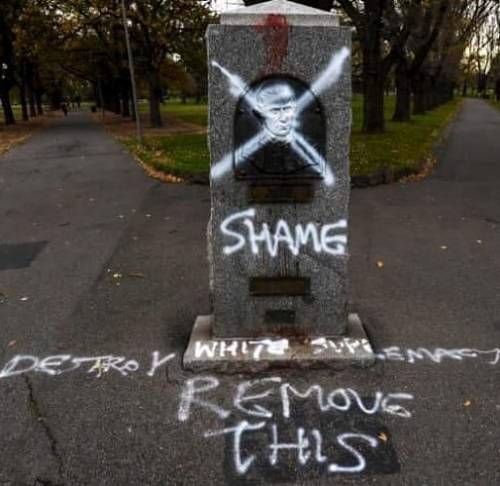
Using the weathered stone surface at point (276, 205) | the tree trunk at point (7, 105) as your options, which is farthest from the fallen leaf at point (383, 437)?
the tree trunk at point (7, 105)

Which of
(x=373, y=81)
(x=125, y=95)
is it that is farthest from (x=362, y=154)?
(x=125, y=95)

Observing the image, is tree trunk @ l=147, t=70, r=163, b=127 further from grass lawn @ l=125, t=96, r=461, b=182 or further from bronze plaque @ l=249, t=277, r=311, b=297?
bronze plaque @ l=249, t=277, r=311, b=297

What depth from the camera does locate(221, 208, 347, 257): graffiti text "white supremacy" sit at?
346 centimetres

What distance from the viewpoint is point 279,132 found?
3.27m

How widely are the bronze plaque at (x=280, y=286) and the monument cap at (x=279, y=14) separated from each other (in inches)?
65.2

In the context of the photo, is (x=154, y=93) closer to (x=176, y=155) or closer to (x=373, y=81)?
(x=373, y=81)

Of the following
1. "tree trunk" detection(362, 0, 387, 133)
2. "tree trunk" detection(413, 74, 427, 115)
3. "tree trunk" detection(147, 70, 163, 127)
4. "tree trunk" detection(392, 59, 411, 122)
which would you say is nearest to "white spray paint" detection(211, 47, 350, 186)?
"tree trunk" detection(362, 0, 387, 133)

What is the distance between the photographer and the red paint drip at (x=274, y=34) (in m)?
3.08

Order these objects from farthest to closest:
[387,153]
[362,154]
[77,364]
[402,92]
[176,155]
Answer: [402,92] → [176,155] → [387,153] → [362,154] → [77,364]

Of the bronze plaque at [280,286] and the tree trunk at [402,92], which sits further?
the tree trunk at [402,92]

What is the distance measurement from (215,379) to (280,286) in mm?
771

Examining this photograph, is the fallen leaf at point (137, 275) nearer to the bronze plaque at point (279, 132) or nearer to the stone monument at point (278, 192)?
the stone monument at point (278, 192)

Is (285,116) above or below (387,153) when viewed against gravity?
above

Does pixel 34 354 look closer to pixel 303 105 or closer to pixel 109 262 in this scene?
pixel 109 262
